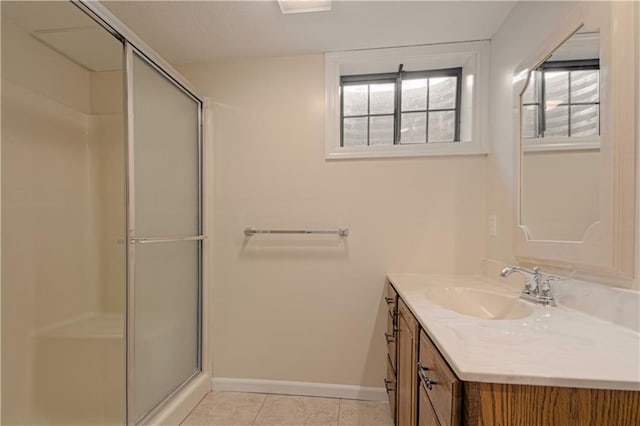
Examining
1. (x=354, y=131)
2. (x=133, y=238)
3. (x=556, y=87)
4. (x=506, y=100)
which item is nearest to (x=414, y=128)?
(x=354, y=131)

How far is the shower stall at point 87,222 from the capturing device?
4.52 feet

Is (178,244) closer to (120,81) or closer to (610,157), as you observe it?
(120,81)

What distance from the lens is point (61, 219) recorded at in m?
1.58

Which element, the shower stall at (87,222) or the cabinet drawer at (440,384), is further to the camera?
the shower stall at (87,222)

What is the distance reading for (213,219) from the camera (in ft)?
6.87

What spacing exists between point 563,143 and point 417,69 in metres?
1.21

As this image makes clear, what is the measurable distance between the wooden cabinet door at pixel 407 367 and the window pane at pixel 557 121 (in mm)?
944

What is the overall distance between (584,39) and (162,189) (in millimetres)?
2051

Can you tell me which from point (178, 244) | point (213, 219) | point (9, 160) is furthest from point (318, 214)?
point (9, 160)

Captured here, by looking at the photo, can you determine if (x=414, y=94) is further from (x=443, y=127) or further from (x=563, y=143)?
(x=563, y=143)

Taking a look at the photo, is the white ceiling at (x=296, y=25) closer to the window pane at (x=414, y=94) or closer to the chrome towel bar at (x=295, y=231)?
the window pane at (x=414, y=94)

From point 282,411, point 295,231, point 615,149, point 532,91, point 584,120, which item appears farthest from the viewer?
point 295,231

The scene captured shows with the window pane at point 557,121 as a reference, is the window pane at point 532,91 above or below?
above

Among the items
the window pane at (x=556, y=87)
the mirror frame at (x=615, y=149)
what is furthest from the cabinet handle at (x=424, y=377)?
the window pane at (x=556, y=87)
